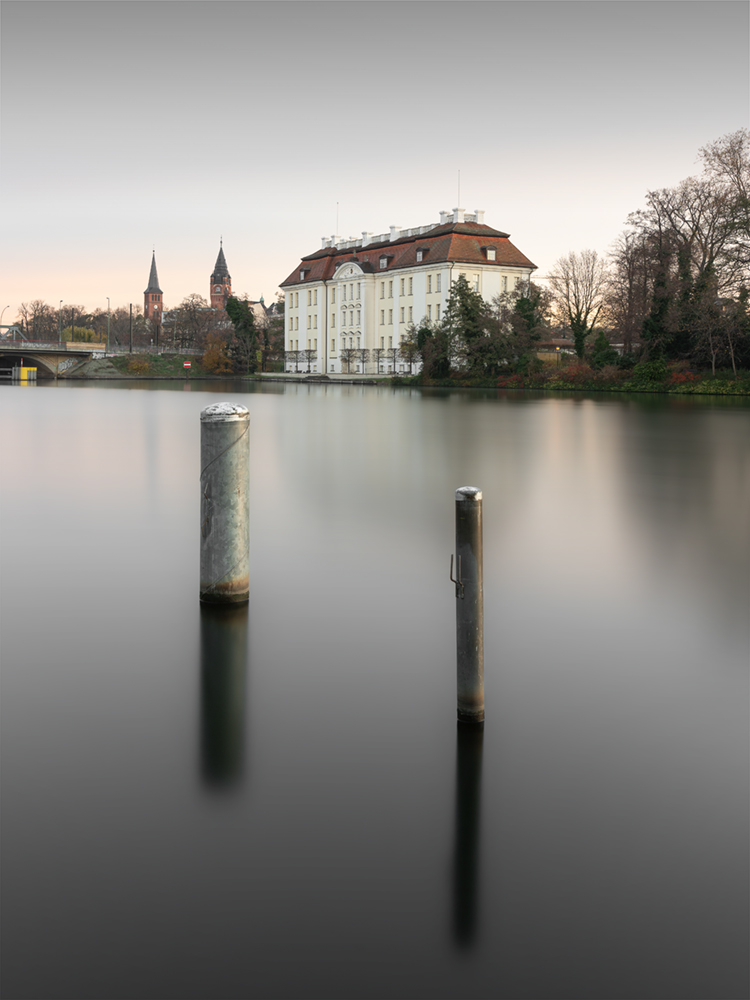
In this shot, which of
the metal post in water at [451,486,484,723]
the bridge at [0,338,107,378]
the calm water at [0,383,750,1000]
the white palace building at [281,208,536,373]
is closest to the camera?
the calm water at [0,383,750,1000]

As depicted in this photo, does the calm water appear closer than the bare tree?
Yes

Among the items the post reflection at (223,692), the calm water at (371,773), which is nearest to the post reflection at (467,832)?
the calm water at (371,773)

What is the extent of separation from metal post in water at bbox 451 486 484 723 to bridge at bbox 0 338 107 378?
10897 centimetres

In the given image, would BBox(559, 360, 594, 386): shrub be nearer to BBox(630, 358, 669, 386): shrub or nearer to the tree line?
BBox(630, 358, 669, 386): shrub

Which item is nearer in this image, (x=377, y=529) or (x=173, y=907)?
(x=173, y=907)

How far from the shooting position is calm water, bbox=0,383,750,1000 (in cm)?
342

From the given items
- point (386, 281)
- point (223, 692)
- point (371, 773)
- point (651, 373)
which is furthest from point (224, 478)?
point (386, 281)

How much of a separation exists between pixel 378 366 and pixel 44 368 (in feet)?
142

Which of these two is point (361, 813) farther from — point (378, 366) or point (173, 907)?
point (378, 366)

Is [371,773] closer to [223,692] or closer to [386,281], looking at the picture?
[223,692]

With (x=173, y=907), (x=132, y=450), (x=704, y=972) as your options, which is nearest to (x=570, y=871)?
(x=704, y=972)

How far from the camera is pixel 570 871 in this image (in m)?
3.94

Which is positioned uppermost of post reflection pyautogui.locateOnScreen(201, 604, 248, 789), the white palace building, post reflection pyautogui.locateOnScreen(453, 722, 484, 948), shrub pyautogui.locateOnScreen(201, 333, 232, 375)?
the white palace building

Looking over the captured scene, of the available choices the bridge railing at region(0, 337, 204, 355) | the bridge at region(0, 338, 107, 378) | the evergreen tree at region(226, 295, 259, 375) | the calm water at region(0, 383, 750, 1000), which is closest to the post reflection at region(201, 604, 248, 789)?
the calm water at region(0, 383, 750, 1000)
